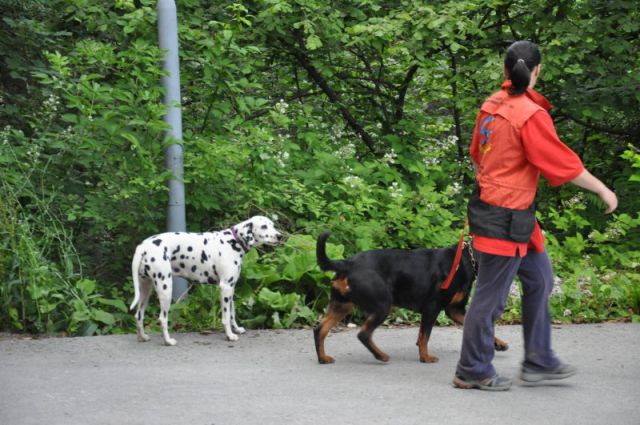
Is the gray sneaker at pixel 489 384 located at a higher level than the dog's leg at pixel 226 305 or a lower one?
lower

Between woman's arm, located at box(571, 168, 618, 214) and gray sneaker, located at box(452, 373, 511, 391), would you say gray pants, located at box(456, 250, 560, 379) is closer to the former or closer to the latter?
gray sneaker, located at box(452, 373, 511, 391)

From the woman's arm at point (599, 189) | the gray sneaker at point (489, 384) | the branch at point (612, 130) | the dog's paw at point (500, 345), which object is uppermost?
the branch at point (612, 130)

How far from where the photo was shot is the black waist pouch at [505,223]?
17.8ft

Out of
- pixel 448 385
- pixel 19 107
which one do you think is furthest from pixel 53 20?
pixel 448 385

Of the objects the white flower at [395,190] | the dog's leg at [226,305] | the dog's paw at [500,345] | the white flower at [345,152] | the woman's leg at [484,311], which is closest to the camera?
the woman's leg at [484,311]

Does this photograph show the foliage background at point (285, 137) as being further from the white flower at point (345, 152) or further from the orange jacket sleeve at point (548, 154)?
the orange jacket sleeve at point (548, 154)

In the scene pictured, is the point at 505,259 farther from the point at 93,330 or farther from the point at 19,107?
the point at 19,107

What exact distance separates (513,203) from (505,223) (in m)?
0.13

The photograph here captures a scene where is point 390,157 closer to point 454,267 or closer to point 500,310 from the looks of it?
point 454,267

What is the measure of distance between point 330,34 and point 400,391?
551 centimetres

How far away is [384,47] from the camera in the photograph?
10.9m

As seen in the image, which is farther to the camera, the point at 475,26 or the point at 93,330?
the point at 475,26

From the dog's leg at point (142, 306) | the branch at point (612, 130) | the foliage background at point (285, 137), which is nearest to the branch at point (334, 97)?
the foliage background at point (285, 137)

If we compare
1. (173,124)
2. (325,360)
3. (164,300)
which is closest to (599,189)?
(325,360)
